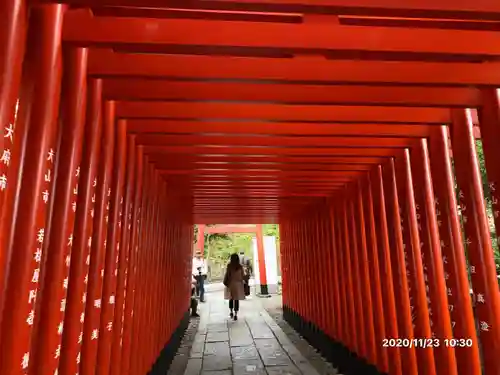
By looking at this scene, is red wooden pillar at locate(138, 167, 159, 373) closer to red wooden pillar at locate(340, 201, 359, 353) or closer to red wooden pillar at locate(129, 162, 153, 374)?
red wooden pillar at locate(129, 162, 153, 374)

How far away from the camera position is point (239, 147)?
4316 mm

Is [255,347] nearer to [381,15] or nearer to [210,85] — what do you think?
[210,85]

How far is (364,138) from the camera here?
4.07 meters

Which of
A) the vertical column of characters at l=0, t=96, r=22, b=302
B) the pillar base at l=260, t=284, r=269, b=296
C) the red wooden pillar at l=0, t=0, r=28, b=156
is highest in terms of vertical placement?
the red wooden pillar at l=0, t=0, r=28, b=156

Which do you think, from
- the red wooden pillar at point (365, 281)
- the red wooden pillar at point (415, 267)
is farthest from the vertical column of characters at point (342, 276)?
the red wooden pillar at point (415, 267)

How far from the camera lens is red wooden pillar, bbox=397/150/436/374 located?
12.5 feet

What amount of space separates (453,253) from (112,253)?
113 inches

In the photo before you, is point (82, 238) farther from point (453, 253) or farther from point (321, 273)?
point (321, 273)

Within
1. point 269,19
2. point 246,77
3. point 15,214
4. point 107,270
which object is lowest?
point 107,270

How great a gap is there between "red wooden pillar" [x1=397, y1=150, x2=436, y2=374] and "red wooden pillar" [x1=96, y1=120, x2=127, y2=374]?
285 centimetres

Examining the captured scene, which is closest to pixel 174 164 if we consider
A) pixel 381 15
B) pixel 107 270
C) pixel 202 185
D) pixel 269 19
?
pixel 202 185

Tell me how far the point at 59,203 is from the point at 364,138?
298cm

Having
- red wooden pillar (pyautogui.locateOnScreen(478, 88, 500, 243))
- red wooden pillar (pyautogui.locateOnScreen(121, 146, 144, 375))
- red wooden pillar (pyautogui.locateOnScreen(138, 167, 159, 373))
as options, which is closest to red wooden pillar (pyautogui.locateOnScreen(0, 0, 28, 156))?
red wooden pillar (pyautogui.locateOnScreen(121, 146, 144, 375))

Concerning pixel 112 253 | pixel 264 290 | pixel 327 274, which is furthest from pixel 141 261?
pixel 264 290
